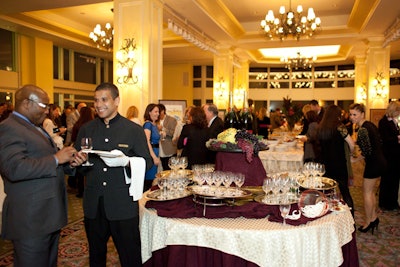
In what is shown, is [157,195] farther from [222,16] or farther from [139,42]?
[222,16]

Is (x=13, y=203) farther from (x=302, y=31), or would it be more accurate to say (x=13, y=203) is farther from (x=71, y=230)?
(x=302, y=31)

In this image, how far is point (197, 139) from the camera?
4828 millimetres

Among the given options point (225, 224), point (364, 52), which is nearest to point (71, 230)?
point (225, 224)

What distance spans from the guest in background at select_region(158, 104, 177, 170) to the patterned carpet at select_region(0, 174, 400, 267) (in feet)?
5.51

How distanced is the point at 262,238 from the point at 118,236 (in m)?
1.05

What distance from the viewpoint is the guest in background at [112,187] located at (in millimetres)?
2426

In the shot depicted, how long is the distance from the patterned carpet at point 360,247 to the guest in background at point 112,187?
1.17m

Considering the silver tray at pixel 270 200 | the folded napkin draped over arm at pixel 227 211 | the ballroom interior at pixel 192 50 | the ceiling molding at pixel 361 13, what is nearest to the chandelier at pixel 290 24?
the ballroom interior at pixel 192 50

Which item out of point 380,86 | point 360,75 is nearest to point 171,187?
point 380,86

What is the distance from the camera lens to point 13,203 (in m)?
2.19

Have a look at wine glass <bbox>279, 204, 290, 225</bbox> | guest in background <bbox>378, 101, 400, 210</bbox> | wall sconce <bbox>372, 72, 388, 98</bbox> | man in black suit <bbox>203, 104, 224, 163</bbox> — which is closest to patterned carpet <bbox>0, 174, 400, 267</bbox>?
guest in background <bbox>378, 101, 400, 210</bbox>

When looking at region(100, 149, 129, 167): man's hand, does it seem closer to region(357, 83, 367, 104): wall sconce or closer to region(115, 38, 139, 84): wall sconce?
region(115, 38, 139, 84): wall sconce

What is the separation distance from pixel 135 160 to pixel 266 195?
103cm

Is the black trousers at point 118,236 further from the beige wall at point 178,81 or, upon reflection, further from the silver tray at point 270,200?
the beige wall at point 178,81
